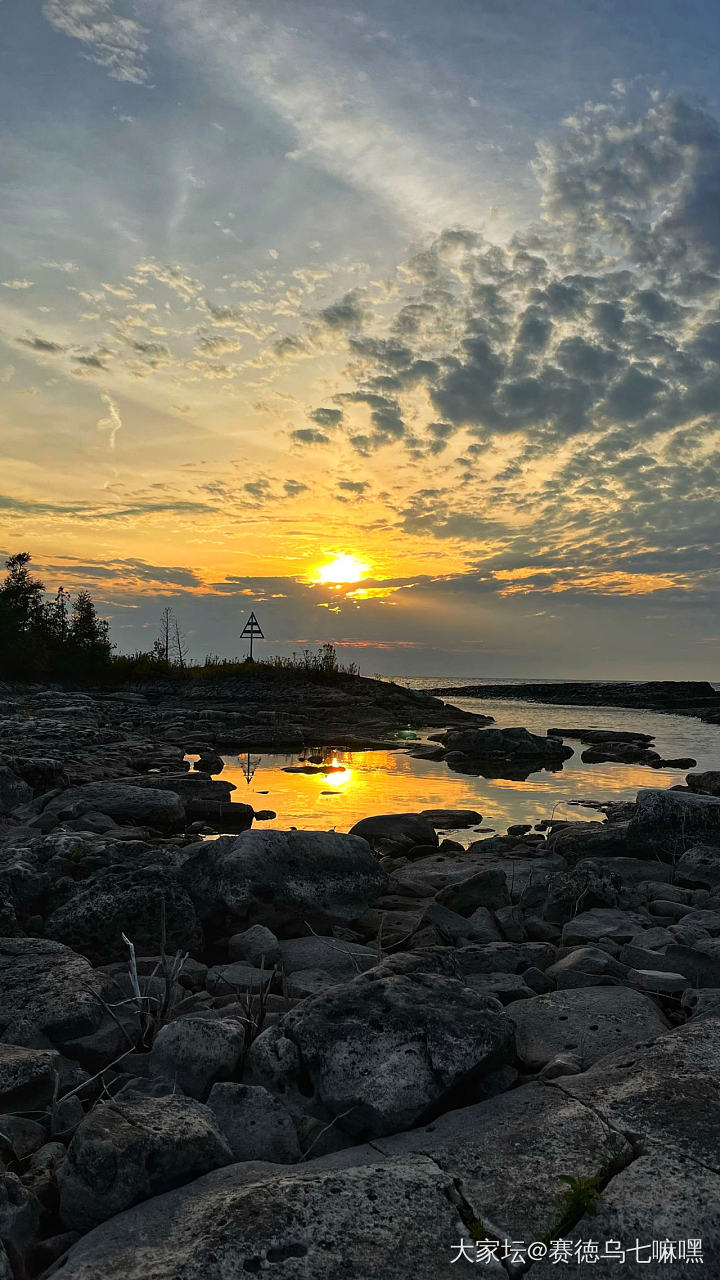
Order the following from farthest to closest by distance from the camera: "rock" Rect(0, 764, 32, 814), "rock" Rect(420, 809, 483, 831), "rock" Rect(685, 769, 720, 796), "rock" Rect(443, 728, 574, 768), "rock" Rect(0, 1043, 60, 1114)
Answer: "rock" Rect(443, 728, 574, 768), "rock" Rect(685, 769, 720, 796), "rock" Rect(420, 809, 483, 831), "rock" Rect(0, 764, 32, 814), "rock" Rect(0, 1043, 60, 1114)

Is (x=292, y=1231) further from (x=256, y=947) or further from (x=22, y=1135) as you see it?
(x=256, y=947)

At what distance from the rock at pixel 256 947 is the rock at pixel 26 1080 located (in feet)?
7.01

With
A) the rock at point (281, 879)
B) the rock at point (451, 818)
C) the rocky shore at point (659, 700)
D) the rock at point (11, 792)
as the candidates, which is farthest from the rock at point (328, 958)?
the rocky shore at point (659, 700)

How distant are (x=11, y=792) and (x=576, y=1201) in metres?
10.0

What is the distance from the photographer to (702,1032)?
361 centimetres

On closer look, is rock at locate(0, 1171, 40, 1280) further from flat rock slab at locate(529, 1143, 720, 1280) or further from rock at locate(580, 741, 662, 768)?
rock at locate(580, 741, 662, 768)

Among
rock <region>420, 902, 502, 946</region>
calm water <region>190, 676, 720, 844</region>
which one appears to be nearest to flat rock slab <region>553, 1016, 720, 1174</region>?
rock <region>420, 902, 502, 946</region>

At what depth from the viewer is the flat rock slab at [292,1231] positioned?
7.74 ft

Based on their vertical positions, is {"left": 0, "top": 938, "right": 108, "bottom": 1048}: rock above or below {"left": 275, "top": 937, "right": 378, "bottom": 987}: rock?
above

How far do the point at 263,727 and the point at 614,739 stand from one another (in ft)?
38.1

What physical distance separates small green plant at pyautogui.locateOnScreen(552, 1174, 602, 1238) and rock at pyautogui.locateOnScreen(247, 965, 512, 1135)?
27.2 inches

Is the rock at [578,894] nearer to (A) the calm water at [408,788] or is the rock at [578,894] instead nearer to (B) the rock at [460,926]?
(B) the rock at [460,926]

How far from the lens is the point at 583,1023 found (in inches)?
165

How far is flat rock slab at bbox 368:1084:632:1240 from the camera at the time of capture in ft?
8.45
